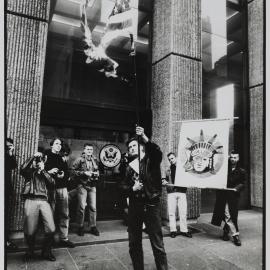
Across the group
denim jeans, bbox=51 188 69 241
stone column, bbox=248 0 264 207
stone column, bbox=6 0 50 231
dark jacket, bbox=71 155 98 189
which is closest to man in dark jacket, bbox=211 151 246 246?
dark jacket, bbox=71 155 98 189

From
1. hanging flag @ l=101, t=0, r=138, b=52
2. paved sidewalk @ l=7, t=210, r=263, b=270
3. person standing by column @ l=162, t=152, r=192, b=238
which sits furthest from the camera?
person standing by column @ l=162, t=152, r=192, b=238

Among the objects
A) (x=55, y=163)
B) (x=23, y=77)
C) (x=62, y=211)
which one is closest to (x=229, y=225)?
(x=62, y=211)

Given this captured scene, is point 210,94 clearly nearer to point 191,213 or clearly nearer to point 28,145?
point 191,213

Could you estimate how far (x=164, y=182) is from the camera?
19.2ft

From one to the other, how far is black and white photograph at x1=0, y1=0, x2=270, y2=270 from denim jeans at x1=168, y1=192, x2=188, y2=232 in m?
0.03

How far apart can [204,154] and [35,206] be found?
9.38 ft

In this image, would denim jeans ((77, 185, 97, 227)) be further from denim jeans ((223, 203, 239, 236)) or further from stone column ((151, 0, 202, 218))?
denim jeans ((223, 203, 239, 236))

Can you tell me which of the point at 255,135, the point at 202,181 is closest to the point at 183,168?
the point at 202,181

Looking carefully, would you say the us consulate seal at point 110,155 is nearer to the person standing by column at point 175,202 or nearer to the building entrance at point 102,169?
the building entrance at point 102,169

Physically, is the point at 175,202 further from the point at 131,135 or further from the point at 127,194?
the point at 127,194

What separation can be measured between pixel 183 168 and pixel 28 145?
3.06 metres

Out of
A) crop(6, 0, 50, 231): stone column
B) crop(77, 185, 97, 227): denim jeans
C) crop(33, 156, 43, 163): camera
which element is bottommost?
crop(77, 185, 97, 227): denim jeans

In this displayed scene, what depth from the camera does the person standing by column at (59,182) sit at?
16.0 feet

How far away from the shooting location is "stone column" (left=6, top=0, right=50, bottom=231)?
5.25 metres
